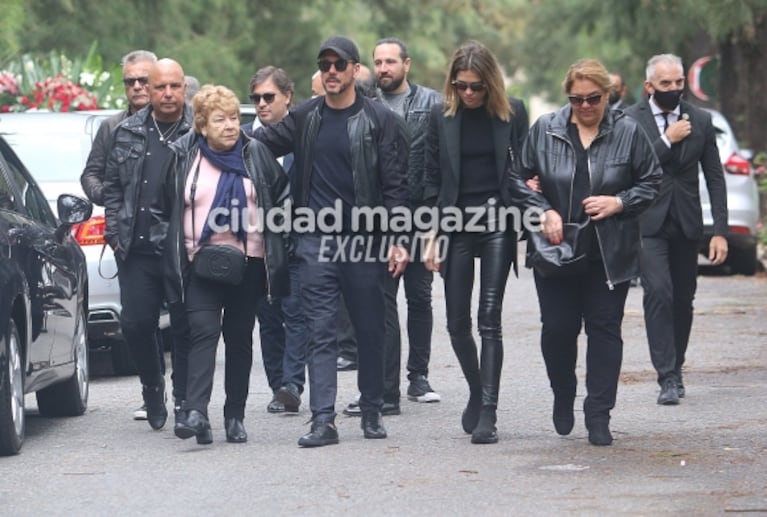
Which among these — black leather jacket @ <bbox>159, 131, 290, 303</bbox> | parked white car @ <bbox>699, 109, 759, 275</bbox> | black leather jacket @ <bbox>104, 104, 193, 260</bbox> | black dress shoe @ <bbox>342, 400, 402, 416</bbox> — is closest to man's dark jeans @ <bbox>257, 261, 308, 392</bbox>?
black dress shoe @ <bbox>342, 400, 402, 416</bbox>

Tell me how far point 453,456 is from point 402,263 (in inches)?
41.6

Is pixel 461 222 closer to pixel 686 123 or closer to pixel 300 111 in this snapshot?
pixel 300 111

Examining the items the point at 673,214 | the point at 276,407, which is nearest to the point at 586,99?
the point at 673,214

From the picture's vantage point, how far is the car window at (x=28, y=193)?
10.4 metres

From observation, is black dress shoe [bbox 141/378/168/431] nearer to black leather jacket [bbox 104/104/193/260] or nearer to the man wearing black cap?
black leather jacket [bbox 104/104/193/260]

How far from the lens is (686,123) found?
11.2 meters

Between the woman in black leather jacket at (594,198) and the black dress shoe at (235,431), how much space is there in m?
1.59

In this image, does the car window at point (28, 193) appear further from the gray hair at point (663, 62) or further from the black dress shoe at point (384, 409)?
the gray hair at point (663, 62)

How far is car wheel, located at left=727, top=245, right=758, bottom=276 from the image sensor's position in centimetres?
2139

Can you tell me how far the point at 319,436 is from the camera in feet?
31.0

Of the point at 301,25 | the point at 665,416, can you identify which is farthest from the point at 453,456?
the point at 301,25

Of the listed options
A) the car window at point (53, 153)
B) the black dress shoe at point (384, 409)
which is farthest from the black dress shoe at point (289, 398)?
the car window at point (53, 153)

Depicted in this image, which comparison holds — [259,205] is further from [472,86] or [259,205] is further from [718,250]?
[718,250]

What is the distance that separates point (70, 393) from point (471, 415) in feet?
7.96
